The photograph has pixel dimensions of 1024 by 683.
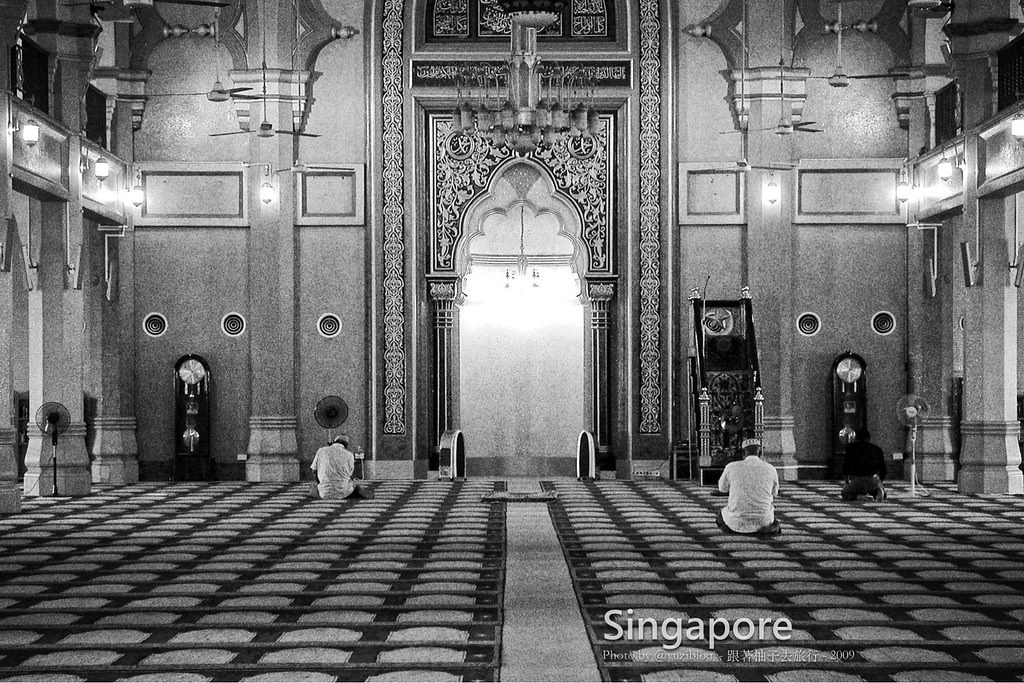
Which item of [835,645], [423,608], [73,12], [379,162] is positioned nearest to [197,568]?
[423,608]

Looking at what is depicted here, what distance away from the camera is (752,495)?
812 cm

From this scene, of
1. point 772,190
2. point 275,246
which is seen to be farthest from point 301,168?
point 772,190

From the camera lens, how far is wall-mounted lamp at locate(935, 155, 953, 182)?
1176 centimetres

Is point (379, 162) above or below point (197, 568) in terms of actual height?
above

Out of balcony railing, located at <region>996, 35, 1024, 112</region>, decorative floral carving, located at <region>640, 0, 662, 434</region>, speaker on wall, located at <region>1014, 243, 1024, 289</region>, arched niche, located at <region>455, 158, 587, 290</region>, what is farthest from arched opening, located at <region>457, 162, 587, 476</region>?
balcony railing, located at <region>996, 35, 1024, 112</region>

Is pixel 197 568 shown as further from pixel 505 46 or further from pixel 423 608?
pixel 505 46

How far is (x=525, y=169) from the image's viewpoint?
1395cm

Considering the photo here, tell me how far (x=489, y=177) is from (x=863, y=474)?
17.0ft

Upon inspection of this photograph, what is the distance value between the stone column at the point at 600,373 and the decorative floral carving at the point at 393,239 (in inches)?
78.3

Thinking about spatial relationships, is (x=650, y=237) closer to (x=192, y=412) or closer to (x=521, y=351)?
(x=521, y=351)

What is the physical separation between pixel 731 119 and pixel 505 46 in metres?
2.49

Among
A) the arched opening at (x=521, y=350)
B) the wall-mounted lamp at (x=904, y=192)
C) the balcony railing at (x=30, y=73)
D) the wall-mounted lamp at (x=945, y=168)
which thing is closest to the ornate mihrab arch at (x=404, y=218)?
the arched opening at (x=521, y=350)

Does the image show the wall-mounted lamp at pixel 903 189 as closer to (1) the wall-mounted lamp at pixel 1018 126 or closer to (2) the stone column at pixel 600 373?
(2) the stone column at pixel 600 373

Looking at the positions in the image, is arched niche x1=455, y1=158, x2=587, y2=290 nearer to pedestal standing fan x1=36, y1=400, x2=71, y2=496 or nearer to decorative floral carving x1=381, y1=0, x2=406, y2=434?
decorative floral carving x1=381, y1=0, x2=406, y2=434
